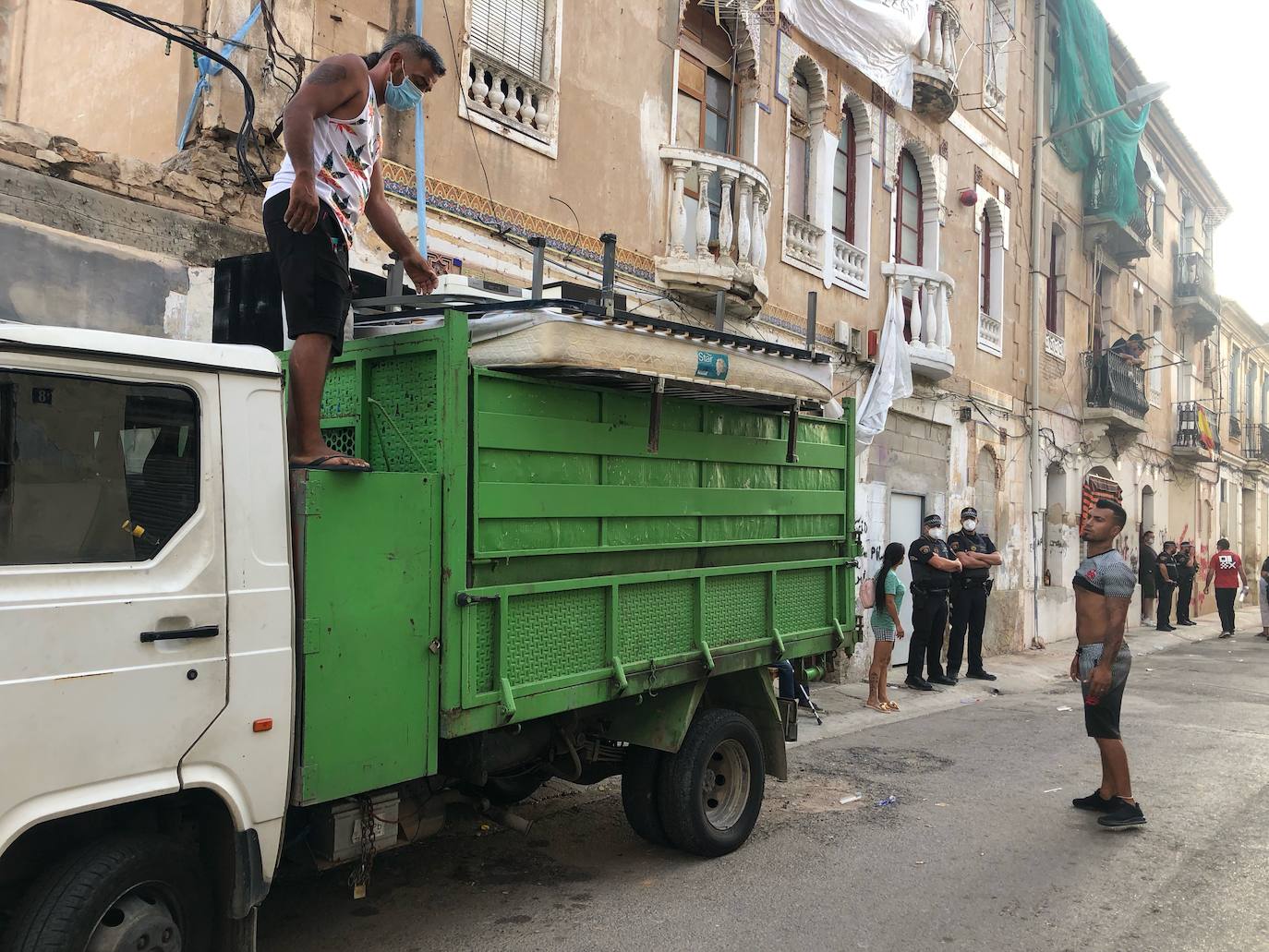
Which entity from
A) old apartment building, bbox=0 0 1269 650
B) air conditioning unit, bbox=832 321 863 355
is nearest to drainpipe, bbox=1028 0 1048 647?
old apartment building, bbox=0 0 1269 650

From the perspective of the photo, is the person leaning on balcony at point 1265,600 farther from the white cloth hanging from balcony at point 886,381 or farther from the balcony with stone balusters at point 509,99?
the balcony with stone balusters at point 509,99

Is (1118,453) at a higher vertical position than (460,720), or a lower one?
higher

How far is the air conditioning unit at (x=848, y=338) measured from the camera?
12.1 metres

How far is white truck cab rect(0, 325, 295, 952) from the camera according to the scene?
2.70 m

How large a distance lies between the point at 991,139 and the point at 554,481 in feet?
48.0

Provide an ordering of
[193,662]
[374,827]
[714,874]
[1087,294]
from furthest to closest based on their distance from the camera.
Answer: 1. [1087,294]
2. [714,874]
3. [374,827]
4. [193,662]

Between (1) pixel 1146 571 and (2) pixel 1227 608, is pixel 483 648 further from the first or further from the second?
(1) pixel 1146 571

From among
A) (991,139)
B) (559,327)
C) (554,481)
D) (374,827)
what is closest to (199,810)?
(374,827)

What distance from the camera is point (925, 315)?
1356cm

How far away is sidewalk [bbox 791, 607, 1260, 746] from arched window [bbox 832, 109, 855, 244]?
18.9 ft

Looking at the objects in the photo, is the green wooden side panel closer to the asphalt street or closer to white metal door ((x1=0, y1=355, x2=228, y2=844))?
white metal door ((x1=0, y1=355, x2=228, y2=844))

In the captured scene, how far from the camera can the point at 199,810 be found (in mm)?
3209

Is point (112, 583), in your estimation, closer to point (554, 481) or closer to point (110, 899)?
point (110, 899)

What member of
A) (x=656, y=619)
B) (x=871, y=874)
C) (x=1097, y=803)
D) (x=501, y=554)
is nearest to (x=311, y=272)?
(x=501, y=554)
